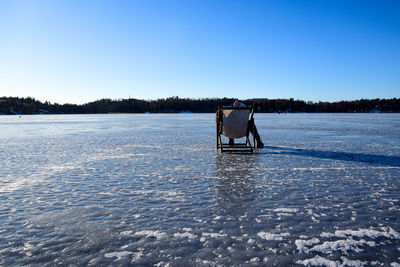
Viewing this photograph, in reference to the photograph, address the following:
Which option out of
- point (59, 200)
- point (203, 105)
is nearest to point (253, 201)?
point (59, 200)

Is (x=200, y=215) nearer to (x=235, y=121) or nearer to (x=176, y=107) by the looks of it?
(x=235, y=121)

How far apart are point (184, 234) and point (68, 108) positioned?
20303 cm

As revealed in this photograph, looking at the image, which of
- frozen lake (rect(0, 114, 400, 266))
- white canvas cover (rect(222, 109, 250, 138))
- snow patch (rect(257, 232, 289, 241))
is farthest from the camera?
white canvas cover (rect(222, 109, 250, 138))

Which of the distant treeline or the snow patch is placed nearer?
the snow patch

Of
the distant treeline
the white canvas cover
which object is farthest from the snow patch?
the distant treeline

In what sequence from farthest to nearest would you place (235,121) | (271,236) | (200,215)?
(235,121)
(200,215)
(271,236)

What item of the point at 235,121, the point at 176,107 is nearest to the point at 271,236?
the point at 235,121

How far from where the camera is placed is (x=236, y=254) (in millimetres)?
3023

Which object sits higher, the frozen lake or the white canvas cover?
the white canvas cover

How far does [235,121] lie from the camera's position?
1148cm

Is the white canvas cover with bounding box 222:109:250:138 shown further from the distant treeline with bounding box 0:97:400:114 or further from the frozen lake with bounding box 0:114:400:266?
the distant treeline with bounding box 0:97:400:114

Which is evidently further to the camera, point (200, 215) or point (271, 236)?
point (200, 215)

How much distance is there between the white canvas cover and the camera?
37.3 ft

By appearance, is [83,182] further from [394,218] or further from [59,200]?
[394,218]
